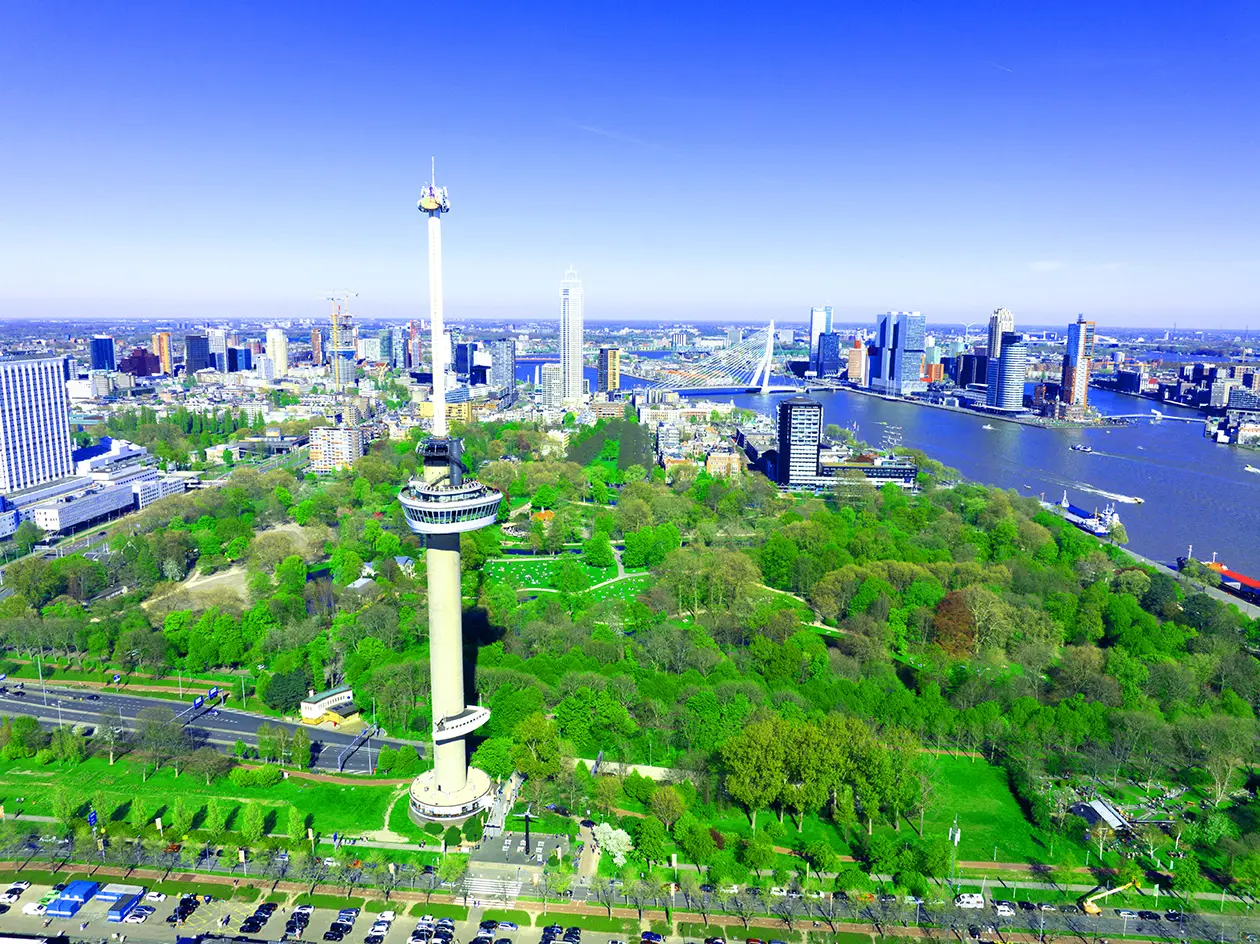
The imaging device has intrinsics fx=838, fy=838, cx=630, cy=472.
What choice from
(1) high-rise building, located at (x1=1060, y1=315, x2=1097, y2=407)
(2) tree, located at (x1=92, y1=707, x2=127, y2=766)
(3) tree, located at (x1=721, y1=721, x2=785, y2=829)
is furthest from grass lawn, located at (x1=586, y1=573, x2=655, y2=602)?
(1) high-rise building, located at (x1=1060, y1=315, x2=1097, y2=407)

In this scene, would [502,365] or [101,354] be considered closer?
[101,354]

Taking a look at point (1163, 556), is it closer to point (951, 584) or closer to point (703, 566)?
point (951, 584)

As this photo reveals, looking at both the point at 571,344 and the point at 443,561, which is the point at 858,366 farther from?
the point at 443,561

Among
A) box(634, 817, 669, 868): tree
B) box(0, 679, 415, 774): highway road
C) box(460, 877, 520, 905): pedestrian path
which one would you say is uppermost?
box(634, 817, 669, 868): tree

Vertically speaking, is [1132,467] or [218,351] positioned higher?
[218,351]

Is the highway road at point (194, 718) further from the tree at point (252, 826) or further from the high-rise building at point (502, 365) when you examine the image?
the high-rise building at point (502, 365)

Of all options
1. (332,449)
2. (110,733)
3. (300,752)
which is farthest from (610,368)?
(300,752)

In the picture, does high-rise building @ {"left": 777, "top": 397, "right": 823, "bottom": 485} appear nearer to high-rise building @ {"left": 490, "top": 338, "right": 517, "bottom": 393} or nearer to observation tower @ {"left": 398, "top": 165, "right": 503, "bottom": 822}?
observation tower @ {"left": 398, "top": 165, "right": 503, "bottom": 822}
